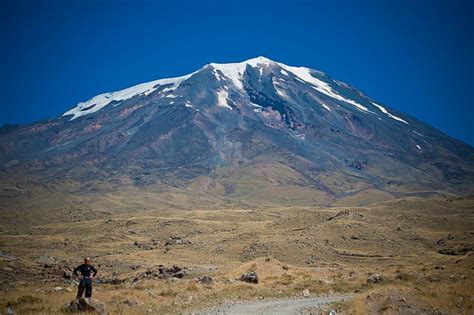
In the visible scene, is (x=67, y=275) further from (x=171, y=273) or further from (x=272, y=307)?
(x=272, y=307)

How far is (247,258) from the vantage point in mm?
47688

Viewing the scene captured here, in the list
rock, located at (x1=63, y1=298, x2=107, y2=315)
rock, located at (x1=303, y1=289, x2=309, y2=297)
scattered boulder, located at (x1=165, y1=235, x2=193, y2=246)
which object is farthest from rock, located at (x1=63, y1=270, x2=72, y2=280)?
scattered boulder, located at (x1=165, y1=235, x2=193, y2=246)

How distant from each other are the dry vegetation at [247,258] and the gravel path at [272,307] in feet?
3.59

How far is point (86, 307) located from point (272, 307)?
24.2 feet

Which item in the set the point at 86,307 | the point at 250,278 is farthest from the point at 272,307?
the point at 250,278

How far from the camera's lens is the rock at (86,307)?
14914 millimetres

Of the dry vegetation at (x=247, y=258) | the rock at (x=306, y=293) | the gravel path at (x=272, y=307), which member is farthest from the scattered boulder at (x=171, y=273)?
the gravel path at (x=272, y=307)

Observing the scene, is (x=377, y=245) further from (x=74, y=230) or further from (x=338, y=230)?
(x=74, y=230)

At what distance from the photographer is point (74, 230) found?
239ft

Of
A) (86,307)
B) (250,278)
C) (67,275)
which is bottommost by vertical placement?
(67,275)

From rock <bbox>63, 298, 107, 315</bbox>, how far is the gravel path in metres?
3.44

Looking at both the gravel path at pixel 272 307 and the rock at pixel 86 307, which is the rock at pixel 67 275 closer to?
the rock at pixel 86 307

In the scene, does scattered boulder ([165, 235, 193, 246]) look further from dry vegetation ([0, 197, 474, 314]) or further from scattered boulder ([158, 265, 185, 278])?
scattered boulder ([158, 265, 185, 278])

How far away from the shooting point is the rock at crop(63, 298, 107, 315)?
14.9 metres
